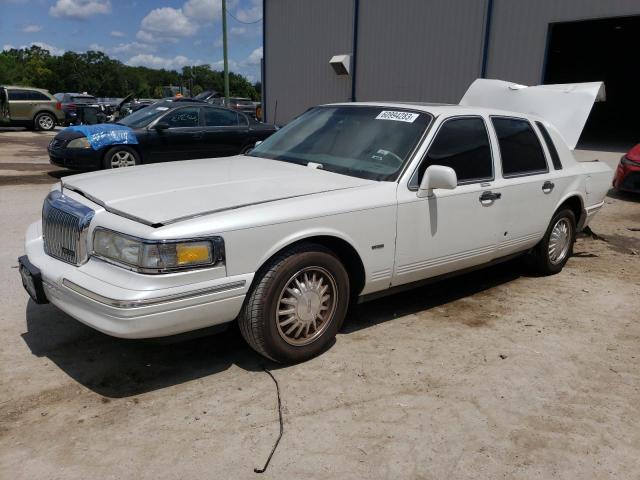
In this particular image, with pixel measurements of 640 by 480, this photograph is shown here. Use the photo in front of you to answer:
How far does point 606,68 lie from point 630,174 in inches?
815

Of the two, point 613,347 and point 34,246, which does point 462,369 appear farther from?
point 34,246

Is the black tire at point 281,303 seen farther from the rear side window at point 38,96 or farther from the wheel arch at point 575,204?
the rear side window at point 38,96

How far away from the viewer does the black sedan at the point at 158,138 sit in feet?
32.9

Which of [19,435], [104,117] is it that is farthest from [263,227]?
[104,117]

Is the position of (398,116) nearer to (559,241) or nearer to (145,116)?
(559,241)

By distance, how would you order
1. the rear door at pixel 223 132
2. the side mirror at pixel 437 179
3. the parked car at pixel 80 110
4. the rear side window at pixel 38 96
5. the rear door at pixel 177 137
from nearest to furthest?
the side mirror at pixel 437 179 → the rear door at pixel 177 137 → the rear door at pixel 223 132 → the parked car at pixel 80 110 → the rear side window at pixel 38 96

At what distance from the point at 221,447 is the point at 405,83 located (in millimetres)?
15099

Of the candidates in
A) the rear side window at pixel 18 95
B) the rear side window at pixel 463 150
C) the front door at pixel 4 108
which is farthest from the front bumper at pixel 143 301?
the rear side window at pixel 18 95

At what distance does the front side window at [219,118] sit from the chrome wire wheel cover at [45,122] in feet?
46.2

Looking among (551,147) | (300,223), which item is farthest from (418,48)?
(300,223)

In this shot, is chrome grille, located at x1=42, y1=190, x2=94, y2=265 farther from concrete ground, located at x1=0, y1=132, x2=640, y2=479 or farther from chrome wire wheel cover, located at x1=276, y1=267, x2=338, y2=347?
chrome wire wheel cover, located at x1=276, y1=267, x2=338, y2=347

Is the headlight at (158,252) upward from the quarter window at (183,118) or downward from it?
downward

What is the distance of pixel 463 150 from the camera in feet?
14.2

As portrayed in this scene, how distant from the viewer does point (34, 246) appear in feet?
11.9
